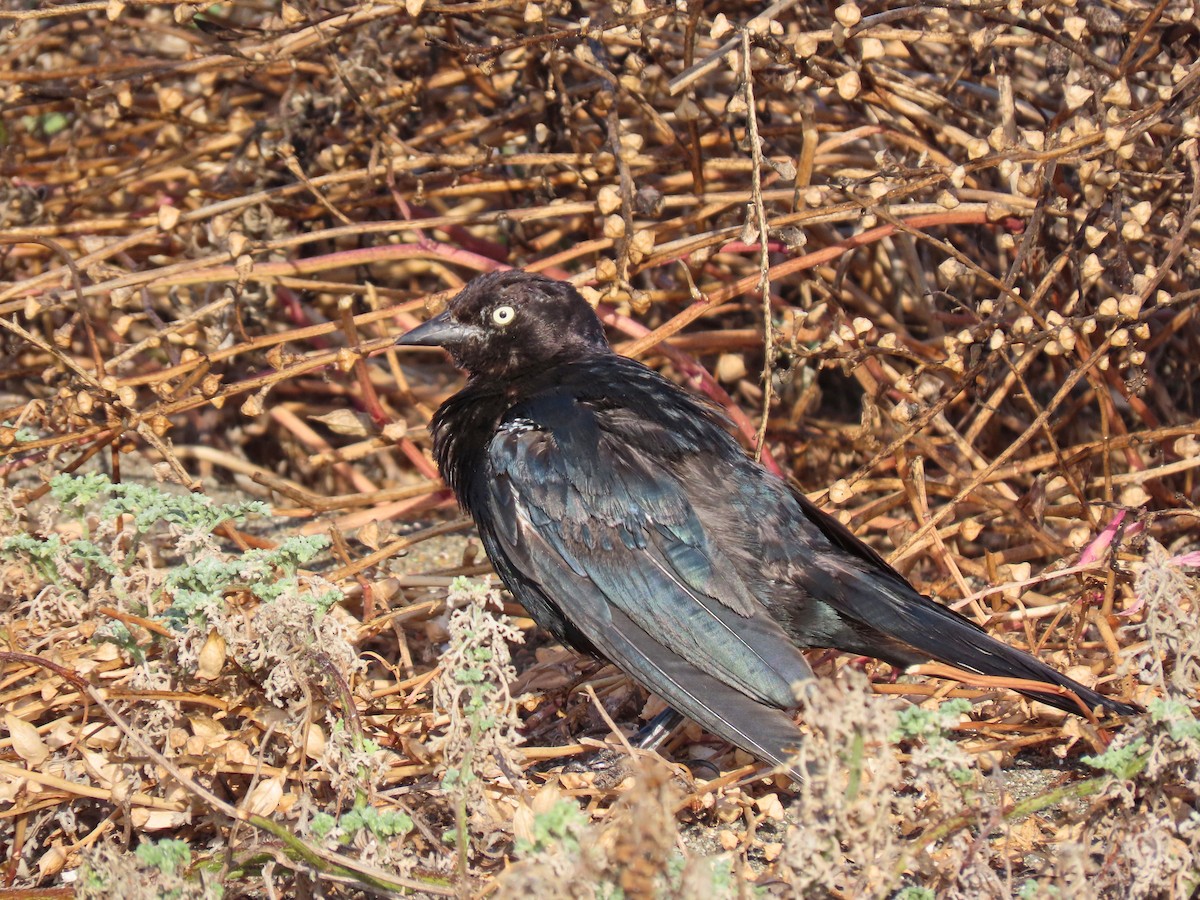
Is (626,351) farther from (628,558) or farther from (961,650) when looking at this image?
(961,650)

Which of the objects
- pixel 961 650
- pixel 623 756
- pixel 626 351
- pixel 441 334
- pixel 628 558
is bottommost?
pixel 623 756

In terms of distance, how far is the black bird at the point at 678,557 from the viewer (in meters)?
3.15

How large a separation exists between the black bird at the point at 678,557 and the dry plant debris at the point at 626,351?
23 centimetres

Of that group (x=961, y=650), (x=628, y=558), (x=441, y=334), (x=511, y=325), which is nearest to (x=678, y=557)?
(x=628, y=558)

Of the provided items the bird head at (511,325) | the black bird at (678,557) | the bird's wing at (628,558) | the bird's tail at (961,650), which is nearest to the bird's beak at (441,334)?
the bird head at (511,325)

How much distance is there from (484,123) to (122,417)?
173 cm

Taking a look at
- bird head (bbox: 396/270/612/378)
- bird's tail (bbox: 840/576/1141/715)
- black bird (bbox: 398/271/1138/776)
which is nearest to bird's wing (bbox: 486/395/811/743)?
black bird (bbox: 398/271/1138/776)

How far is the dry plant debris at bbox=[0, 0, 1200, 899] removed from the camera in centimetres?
259

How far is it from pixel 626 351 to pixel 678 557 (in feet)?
3.71

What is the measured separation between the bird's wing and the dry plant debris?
32 cm

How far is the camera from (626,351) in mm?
4336

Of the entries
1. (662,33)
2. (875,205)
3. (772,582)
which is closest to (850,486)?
(772,582)

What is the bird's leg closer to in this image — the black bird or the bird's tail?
the black bird

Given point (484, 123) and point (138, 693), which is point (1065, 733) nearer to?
point (138, 693)
